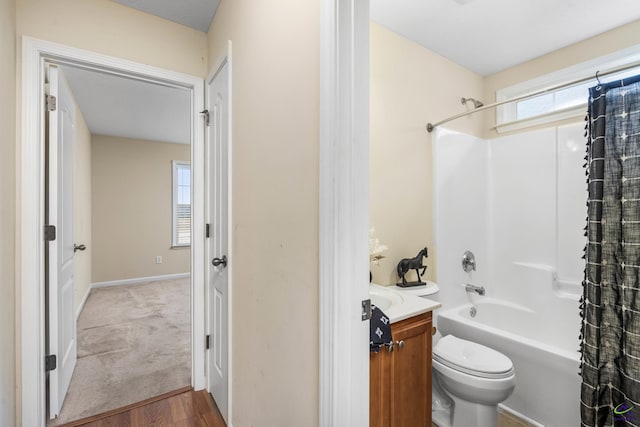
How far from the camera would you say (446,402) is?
1.89 m

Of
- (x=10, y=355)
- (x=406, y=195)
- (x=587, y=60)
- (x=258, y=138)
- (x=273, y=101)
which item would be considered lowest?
(x=10, y=355)

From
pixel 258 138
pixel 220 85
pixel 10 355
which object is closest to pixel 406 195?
pixel 258 138

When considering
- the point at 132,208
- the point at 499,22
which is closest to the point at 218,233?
the point at 499,22

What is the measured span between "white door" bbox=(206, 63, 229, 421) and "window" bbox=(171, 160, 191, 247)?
13.1 ft

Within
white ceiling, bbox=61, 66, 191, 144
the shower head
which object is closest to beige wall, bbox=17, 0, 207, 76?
white ceiling, bbox=61, 66, 191, 144

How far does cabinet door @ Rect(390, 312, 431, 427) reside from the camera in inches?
50.6

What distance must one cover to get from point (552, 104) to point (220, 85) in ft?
8.60

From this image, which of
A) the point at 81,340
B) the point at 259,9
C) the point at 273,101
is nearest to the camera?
the point at 273,101

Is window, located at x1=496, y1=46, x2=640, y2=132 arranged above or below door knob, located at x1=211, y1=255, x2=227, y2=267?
above

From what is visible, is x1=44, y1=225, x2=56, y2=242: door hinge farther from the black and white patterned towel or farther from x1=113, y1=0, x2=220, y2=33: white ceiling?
the black and white patterned towel

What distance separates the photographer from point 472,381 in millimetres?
1541

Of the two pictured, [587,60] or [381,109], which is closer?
[381,109]

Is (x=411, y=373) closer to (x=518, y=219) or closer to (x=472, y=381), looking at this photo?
(x=472, y=381)

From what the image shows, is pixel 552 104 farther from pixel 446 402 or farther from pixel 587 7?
pixel 446 402
